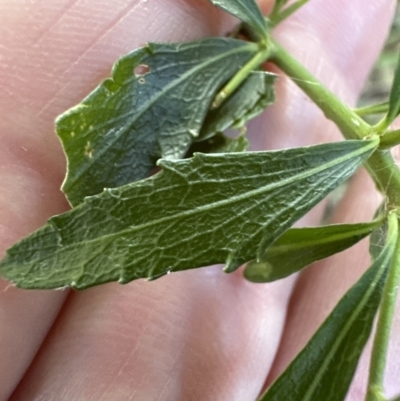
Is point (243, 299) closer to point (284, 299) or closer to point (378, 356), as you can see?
point (284, 299)

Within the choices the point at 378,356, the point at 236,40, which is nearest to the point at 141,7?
the point at 236,40

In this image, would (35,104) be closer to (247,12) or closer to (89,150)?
(89,150)

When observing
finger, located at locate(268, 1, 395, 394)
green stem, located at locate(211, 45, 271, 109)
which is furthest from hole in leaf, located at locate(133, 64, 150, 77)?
finger, located at locate(268, 1, 395, 394)

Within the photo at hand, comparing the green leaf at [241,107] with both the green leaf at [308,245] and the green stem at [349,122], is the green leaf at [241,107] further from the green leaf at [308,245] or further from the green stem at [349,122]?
the green leaf at [308,245]

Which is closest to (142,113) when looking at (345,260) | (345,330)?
(345,330)

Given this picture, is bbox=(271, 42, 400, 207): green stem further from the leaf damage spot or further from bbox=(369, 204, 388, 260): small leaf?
the leaf damage spot

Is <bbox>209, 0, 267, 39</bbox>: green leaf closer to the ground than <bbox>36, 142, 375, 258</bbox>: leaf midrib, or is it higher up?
higher up

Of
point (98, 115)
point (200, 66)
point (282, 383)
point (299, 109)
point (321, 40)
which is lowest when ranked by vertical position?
point (282, 383)
